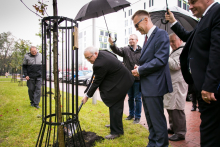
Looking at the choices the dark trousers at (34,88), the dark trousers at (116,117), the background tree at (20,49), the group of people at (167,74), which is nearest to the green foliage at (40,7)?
the group of people at (167,74)

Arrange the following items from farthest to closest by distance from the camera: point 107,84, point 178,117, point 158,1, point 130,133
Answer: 1. point 158,1
2. point 130,133
3. point 107,84
4. point 178,117

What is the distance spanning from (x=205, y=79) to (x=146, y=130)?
234 centimetres

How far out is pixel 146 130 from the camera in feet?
11.1

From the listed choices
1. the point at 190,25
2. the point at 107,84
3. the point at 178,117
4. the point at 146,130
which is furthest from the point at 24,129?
the point at 190,25

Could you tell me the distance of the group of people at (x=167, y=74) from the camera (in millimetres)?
1403

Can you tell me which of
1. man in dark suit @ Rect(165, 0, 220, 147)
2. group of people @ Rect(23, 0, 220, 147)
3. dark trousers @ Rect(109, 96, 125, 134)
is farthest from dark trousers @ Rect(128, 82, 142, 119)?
man in dark suit @ Rect(165, 0, 220, 147)

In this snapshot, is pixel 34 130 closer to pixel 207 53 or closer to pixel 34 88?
pixel 34 88

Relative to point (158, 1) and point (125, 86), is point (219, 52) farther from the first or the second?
point (158, 1)

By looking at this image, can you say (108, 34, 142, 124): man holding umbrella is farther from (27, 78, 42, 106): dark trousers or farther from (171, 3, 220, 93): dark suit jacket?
(27, 78, 42, 106): dark trousers

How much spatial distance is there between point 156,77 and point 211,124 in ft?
2.88

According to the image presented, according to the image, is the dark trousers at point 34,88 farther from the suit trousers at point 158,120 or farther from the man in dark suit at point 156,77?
the suit trousers at point 158,120

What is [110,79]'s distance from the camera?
3016 millimetres

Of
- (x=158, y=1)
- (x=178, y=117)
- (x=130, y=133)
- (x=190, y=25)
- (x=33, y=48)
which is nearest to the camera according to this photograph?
(x=178, y=117)

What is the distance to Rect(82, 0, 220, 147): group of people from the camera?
4.60ft
